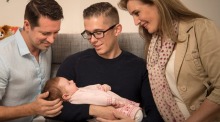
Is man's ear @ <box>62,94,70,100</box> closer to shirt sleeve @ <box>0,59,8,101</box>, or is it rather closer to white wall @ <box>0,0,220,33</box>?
shirt sleeve @ <box>0,59,8,101</box>

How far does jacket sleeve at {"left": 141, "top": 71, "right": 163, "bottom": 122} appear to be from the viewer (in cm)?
152

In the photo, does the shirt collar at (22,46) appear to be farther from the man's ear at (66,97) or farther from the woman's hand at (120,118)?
the woman's hand at (120,118)

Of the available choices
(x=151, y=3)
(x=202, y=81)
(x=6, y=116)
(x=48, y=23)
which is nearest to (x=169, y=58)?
(x=202, y=81)

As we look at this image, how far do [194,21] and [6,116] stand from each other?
1160mm

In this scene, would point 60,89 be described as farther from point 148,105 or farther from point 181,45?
point 181,45

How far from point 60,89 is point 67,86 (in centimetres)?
4

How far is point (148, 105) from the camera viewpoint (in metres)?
1.58

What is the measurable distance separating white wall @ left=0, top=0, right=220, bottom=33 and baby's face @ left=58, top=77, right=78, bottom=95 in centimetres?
86

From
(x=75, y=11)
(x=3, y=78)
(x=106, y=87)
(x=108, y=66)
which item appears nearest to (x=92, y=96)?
(x=106, y=87)

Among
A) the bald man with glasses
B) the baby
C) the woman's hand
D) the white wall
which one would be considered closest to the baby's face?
the baby

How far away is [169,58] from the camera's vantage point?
140cm

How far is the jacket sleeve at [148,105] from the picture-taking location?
1.52m

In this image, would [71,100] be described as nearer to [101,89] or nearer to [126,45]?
[101,89]

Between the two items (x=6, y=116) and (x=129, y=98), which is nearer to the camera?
(x=6, y=116)
